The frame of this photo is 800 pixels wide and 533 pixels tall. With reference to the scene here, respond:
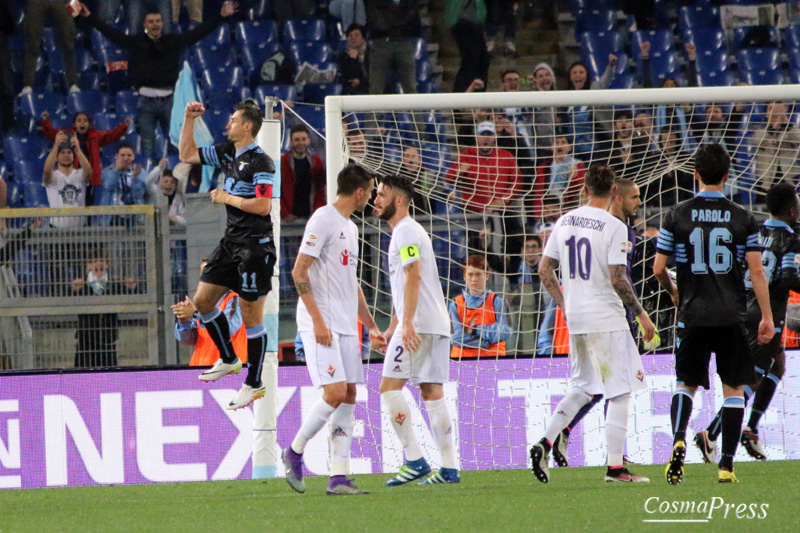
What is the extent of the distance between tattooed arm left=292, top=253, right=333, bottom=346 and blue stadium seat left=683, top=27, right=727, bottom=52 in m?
11.3

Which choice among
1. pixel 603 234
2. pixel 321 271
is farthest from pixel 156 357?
pixel 603 234

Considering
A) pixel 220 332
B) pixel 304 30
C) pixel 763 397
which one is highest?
pixel 304 30

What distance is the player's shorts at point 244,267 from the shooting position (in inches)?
273

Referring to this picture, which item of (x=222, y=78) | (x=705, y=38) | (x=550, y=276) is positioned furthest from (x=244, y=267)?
(x=705, y=38)

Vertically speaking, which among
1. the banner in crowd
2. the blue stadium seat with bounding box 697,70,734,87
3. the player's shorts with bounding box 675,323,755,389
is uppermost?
the blue stadium seat with bounding box 697,70,734,87

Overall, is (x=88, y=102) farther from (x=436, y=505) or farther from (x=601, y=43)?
(x=436, y=505)

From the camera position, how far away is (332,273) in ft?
21.7

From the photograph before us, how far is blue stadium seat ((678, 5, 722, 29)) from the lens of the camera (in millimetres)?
16469

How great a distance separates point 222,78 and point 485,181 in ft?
21.0

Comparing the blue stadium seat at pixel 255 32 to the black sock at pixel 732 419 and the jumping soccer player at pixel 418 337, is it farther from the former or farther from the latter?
the black sock at pixel 732 419

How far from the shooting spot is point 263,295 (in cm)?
710

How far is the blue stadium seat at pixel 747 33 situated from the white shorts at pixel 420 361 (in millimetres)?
11226

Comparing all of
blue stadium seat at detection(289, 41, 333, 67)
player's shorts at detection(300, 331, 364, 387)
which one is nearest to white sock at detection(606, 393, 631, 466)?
player's shorts at detection(300, 331, 364, 387)

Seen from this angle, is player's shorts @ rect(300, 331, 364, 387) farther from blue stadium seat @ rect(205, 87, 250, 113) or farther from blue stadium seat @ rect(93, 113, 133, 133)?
blue stadium seat @ rect(93, 113, 133, 133)
